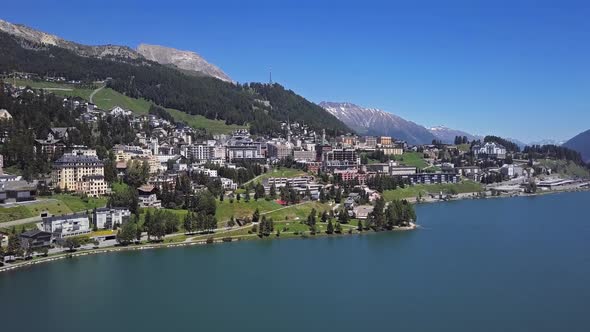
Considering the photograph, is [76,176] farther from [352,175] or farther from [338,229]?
[352,175]

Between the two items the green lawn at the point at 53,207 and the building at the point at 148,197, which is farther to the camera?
the building at the point at 148,197

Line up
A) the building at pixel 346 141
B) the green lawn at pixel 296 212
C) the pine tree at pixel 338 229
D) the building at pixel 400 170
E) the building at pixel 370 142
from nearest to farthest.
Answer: the pine tree at pixel 338 229 < the green lawn at pixel 296 212 < the building at pixel 400 170 < the building at pixel 346 141 < the building at pixel 370 142

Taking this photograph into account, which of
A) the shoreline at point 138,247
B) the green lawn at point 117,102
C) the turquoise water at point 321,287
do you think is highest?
the green lawn at point 117,102

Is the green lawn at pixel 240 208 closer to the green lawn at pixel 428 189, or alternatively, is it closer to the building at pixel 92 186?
the building at pixel 92 186

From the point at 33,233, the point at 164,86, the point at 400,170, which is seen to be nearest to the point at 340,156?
the point at 400,170

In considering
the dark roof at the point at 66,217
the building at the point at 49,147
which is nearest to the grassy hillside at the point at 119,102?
the building at the point at 49,147

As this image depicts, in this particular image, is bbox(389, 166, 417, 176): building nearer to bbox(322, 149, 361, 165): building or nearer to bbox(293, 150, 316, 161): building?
bbox(322, 149, 361, 165): building
